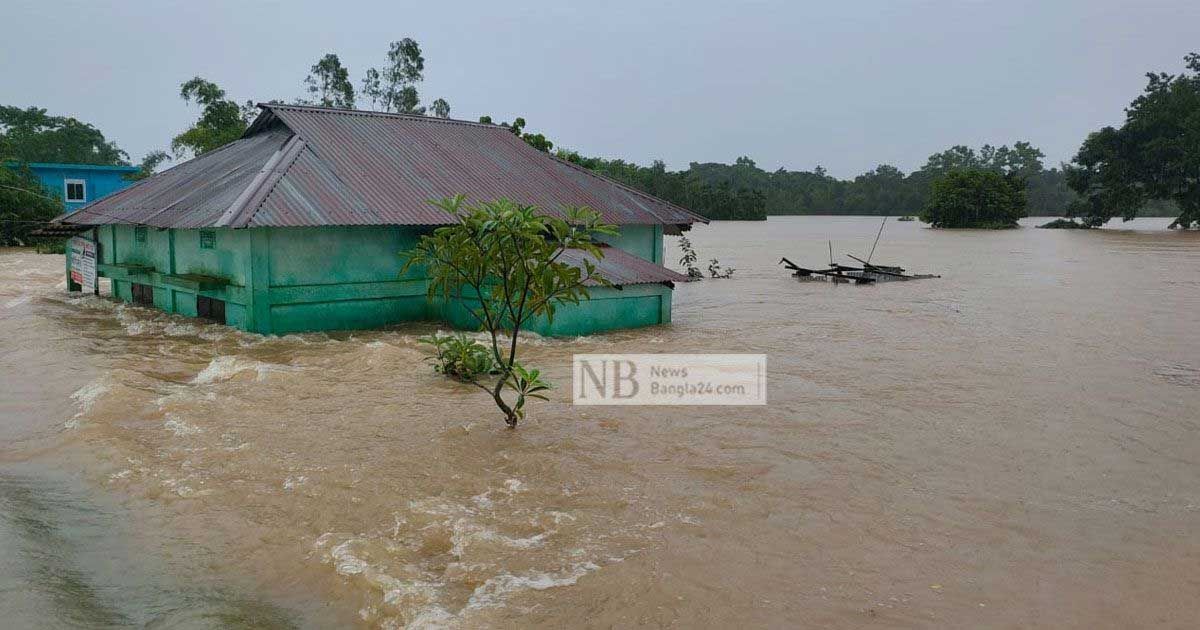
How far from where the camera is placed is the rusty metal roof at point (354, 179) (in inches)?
524

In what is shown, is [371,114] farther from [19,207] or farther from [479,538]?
[19,207]

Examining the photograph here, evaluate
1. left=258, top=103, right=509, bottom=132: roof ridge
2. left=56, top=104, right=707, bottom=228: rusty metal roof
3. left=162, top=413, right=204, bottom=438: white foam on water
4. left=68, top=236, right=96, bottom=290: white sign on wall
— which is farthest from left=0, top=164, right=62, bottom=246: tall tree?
left=162, top=413, right=204, bottom=438: white foam on water

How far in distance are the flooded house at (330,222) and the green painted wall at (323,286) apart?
22mm

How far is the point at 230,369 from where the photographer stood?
414 inches

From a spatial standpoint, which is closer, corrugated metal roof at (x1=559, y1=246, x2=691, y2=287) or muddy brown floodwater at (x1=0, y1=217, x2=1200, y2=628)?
muddy brown floodwater at (x1=0, y1=217, x2=1200, y2=628)

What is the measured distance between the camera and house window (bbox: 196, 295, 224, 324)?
14398 millimetres

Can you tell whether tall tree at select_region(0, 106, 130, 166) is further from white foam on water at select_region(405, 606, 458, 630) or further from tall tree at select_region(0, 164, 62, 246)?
white foam on water at select_region(405, 606, 458, 630)

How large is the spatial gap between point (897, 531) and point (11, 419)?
823 cm

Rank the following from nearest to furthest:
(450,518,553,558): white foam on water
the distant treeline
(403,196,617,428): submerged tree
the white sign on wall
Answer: (450,518,553,558): white foam on water → (403,196,617,428): submerged tree → the white sign on wall → the distant treeline

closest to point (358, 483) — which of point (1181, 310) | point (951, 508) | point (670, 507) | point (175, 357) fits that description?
point (670, 507)

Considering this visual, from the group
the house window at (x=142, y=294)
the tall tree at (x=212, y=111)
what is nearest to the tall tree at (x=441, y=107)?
the tall tree at (x=212, y=111)

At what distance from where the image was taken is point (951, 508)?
636cm

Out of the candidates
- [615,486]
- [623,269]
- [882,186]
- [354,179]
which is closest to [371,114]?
[354,179]

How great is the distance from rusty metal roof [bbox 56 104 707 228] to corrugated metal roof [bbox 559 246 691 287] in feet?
4.90
